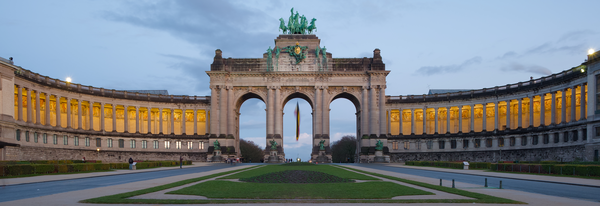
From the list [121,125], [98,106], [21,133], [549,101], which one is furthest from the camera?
[121,125]

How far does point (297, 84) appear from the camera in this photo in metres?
107

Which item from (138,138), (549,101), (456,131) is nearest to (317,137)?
(456,131)

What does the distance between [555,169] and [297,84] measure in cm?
6834

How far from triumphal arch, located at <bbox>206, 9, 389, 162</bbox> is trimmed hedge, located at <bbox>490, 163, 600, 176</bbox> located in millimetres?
53513

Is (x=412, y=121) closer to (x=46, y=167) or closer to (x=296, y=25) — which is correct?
(x=296, y=25)

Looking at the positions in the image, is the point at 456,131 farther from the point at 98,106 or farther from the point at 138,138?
the point at 98,106

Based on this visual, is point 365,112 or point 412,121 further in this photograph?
point 412,121

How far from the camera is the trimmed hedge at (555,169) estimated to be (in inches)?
1570

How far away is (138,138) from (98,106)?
11092 millimetres

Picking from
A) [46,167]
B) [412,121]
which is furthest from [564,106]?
[46,167]

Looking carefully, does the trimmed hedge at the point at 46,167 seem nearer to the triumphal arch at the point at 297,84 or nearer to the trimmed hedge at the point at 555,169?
the trimmed hedge at the point at 555,169

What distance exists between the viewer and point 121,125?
108562 millimetres

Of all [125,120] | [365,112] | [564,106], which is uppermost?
[564,106]

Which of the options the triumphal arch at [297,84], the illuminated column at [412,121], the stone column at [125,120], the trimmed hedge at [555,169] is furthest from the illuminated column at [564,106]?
the stone column at [125,120]
